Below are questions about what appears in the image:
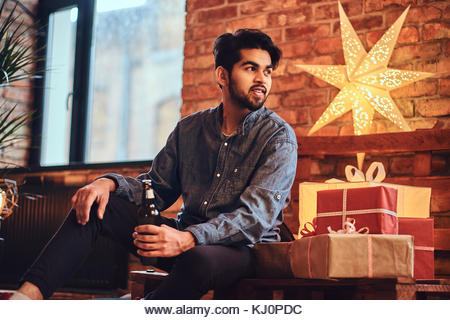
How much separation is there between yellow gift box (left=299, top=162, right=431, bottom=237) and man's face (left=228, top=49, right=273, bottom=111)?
486 mm

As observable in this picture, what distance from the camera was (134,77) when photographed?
3.78m

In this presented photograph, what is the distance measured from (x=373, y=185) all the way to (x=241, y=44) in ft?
2.32

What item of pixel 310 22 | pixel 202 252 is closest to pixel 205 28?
pixel 310 22

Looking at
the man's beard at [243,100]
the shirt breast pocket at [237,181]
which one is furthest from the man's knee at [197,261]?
the man's beard at [243,100]

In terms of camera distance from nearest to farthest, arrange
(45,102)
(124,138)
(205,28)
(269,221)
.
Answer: (269,221) → (205,28) → (124,138) → (45,102)

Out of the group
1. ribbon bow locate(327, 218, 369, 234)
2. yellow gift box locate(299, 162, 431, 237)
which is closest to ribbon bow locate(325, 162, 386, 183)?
yellow gift box locate(299, 162, 431, 237)

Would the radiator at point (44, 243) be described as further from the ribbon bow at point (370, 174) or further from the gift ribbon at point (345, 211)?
the gift ribbon at point (345, 211)

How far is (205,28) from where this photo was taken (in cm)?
318

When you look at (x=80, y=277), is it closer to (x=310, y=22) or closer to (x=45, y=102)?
(x=45, y=102)

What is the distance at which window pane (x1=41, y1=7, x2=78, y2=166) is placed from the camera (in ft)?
13.4

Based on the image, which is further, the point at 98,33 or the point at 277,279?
the point at 98,33

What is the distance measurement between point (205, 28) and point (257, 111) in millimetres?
1279

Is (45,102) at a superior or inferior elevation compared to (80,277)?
superior

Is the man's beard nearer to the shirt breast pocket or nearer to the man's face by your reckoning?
the man's face
